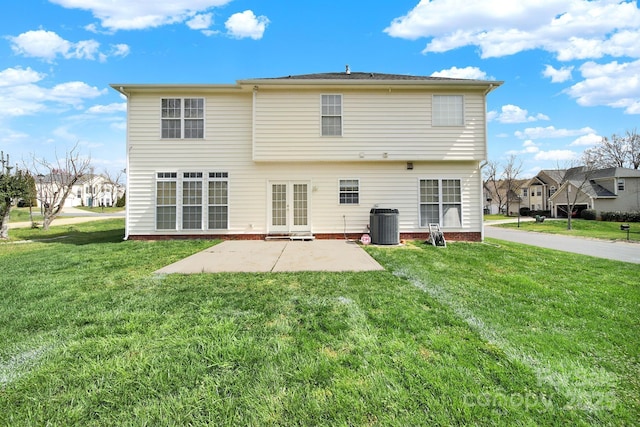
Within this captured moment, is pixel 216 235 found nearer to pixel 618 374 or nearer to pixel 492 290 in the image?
pixel 492 290

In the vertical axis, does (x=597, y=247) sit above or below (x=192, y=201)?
below

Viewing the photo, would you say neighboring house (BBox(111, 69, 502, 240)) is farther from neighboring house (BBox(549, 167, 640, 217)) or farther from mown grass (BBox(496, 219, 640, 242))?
neighboring house (BBox(549, 167, 640, 217))

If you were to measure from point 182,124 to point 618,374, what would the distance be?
12129 mm

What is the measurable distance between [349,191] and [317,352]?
8.47 m

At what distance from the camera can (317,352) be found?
277cm

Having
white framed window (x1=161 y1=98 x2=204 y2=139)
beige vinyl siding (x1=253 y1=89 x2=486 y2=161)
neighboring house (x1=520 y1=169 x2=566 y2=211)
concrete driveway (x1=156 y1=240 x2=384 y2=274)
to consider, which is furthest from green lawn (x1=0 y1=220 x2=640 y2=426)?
neighboring house (x1=520 y1=169 x2=566 y2=211)

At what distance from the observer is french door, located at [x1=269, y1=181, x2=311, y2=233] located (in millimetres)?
10805

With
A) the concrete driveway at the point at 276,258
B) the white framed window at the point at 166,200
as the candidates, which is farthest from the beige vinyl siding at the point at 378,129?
the white framed window at the point at 166,200

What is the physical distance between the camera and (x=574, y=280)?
5.71 m

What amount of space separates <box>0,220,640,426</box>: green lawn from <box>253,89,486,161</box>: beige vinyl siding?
6281mm

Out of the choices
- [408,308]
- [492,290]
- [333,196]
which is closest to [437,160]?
[333,196]

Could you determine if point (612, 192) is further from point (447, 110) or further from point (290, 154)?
point (290, 154)

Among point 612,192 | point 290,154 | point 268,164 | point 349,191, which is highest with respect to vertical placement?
point 612,192

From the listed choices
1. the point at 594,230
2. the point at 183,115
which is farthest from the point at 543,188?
the point at 183,115
